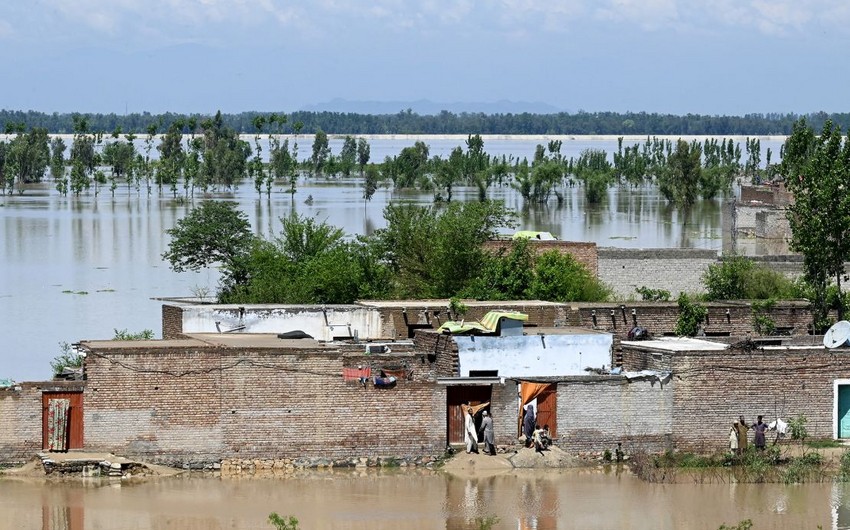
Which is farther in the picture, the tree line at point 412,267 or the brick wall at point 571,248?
the brick wall at point 571,248

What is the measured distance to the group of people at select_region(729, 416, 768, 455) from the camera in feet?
65.2

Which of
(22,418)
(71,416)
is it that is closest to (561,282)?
(71,416)

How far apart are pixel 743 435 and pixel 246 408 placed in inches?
252

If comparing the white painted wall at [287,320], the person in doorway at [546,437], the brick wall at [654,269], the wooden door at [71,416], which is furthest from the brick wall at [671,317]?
the brick wall at [654,269]

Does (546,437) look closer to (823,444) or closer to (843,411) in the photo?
(823,444)

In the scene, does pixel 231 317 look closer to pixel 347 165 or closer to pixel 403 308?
pixel 403 308

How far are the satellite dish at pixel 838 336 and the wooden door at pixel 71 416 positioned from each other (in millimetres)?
9826

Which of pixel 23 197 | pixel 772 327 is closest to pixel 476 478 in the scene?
pixel 772 327

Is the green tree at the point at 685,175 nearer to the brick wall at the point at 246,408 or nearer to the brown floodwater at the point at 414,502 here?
the brick wall at the point at 246,408

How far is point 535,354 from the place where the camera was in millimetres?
20719

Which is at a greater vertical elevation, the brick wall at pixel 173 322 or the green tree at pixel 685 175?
the green tree at pixel 685 175

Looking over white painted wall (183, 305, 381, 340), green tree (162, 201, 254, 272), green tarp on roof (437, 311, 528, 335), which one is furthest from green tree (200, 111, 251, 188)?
green tarp on roof (437, 311, 528, 335)

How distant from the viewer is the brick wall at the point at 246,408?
1884 centimetres

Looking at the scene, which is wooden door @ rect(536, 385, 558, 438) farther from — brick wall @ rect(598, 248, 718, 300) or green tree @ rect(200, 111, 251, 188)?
green tree @ rect(200, 111, 251, 188)
